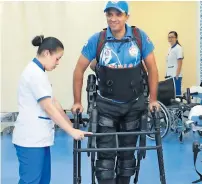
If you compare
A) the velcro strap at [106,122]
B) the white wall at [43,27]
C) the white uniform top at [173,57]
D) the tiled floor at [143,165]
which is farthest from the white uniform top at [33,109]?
the white uniform top at [173,57]

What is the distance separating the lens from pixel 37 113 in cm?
242

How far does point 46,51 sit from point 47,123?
0.47 m

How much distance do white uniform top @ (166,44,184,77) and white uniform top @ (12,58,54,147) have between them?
490 cm

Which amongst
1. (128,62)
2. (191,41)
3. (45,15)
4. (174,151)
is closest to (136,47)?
(128,62)

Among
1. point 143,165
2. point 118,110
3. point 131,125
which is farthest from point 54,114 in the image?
point 143,165

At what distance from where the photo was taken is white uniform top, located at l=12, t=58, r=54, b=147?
2.35 meters

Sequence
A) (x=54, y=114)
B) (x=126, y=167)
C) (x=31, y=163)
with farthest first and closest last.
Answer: (x=126, y=167) < (x=31, y=163) < (x=54, y=114)

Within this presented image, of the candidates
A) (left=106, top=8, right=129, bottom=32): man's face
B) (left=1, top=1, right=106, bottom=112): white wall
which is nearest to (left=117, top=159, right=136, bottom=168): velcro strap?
(left=106, top=8, right=129, bottom=32): man's face

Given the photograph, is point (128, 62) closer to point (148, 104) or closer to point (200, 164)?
point (148, 104)

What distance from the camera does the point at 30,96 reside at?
2393 millimetres

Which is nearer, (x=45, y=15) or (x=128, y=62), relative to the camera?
(x=128, y=62)

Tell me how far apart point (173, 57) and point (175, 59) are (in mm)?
53

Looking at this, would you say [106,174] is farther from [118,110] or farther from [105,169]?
[118,110]

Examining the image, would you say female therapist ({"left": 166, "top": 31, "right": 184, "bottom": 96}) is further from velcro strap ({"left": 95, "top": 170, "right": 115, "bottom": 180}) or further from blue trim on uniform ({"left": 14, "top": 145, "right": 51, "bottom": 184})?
blue trim on uniform ({"left": 14, "top": 145, "right": 51, "bottom": 184})
